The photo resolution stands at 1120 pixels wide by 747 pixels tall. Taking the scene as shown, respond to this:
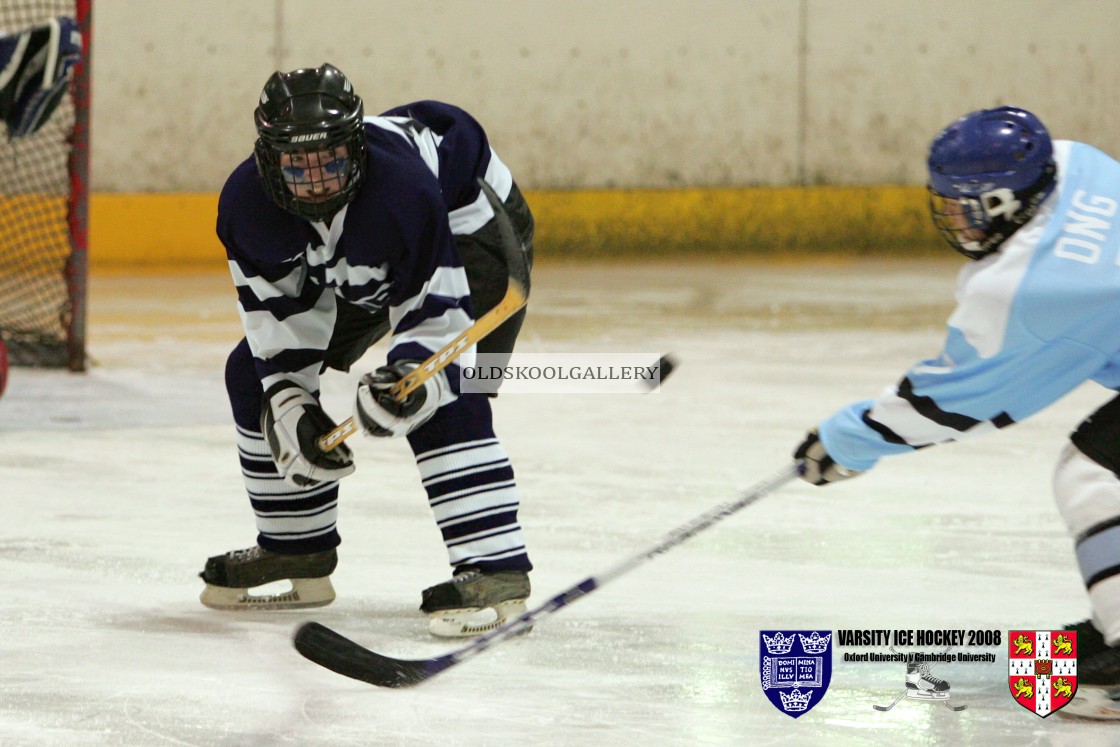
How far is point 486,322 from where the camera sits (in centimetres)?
232

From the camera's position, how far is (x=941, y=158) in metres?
2.02

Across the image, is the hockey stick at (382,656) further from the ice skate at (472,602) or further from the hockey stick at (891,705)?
the hockey stick at (891,705)

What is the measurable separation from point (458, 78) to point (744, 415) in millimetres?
4437

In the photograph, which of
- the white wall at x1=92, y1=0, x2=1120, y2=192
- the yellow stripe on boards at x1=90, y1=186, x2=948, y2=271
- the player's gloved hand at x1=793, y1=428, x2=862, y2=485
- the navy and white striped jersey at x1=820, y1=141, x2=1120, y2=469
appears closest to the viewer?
the navy and white striped jersey at x1=820, y1=141, x2=1120, y2=469

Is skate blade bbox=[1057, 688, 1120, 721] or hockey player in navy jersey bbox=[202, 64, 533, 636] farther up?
hockey player in navy jersey bbox=[202, 64, 533, 636]

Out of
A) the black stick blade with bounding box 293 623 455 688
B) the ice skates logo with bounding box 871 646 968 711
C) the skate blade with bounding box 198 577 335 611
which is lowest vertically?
the skate blade with bounding box 198 577 335 611

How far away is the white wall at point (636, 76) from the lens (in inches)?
312

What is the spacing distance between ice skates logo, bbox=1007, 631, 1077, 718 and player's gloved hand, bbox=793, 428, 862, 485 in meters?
0.30

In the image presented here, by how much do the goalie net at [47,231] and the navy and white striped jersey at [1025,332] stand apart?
3.45 metres

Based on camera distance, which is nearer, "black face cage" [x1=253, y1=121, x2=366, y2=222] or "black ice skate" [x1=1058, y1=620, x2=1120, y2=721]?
"black ice skate" [x1=1058, y1=620, x2=1120, y2=721]

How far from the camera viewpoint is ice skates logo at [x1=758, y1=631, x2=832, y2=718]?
2.04 m

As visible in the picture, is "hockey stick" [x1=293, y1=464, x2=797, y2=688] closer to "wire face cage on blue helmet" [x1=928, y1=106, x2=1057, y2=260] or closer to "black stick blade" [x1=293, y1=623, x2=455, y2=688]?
"black stick blade" [x1=293, y1=623, x2=455, y2=688]

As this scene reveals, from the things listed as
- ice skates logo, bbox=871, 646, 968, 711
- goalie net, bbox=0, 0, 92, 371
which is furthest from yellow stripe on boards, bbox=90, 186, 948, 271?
ice skates logo, bbox=871, 646, 968, 711

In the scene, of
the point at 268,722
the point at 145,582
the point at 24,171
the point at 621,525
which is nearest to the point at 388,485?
the point at 621,525
